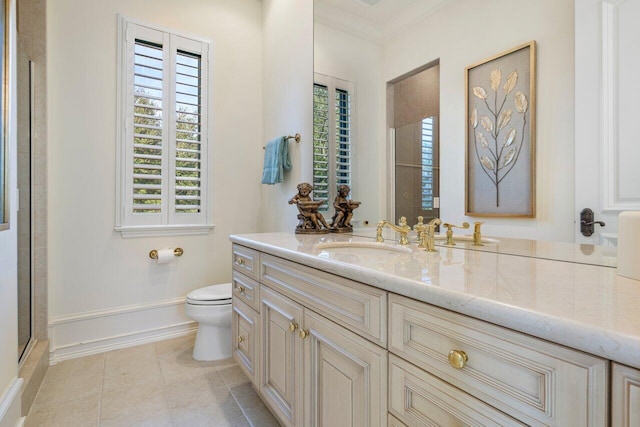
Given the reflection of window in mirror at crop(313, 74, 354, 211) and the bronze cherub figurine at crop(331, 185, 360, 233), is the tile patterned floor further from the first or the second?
the reflection of window in mirror at crop(313, 74, 354, 211)

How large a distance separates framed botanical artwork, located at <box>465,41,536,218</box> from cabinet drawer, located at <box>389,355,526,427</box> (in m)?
0.68

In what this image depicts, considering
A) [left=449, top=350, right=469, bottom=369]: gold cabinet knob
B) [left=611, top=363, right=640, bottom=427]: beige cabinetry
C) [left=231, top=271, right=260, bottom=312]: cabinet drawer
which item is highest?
[left=611, top=363, right=640, bottom=427]: beige cabinetry

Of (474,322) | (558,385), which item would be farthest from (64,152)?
(558,385)

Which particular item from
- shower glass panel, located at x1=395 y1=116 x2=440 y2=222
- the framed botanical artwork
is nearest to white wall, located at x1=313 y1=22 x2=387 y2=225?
shower glass panel, located at x1=395 y1=116 x2=440 y2=222

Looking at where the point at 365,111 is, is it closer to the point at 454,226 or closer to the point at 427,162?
the point at 427,162

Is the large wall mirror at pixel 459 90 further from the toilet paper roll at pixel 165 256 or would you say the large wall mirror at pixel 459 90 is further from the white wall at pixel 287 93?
the toilet paper roll at pixel 165 256

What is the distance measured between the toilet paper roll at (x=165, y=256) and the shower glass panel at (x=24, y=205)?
2.40 feet

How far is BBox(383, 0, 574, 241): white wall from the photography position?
99 centimetres

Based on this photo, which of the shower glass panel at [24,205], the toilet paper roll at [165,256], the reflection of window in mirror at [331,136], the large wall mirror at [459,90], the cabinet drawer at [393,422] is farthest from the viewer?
the toilet paper roll at [165,256]

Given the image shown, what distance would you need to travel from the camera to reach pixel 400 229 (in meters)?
1.49

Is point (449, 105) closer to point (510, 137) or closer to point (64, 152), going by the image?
point (510, 137)

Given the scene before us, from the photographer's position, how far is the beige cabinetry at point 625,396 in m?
0.43

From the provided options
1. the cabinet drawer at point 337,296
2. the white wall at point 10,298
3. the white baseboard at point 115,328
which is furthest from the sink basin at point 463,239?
the white baseboard at point 115,328

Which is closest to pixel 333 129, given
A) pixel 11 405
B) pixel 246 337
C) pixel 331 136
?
pixel 331 136
